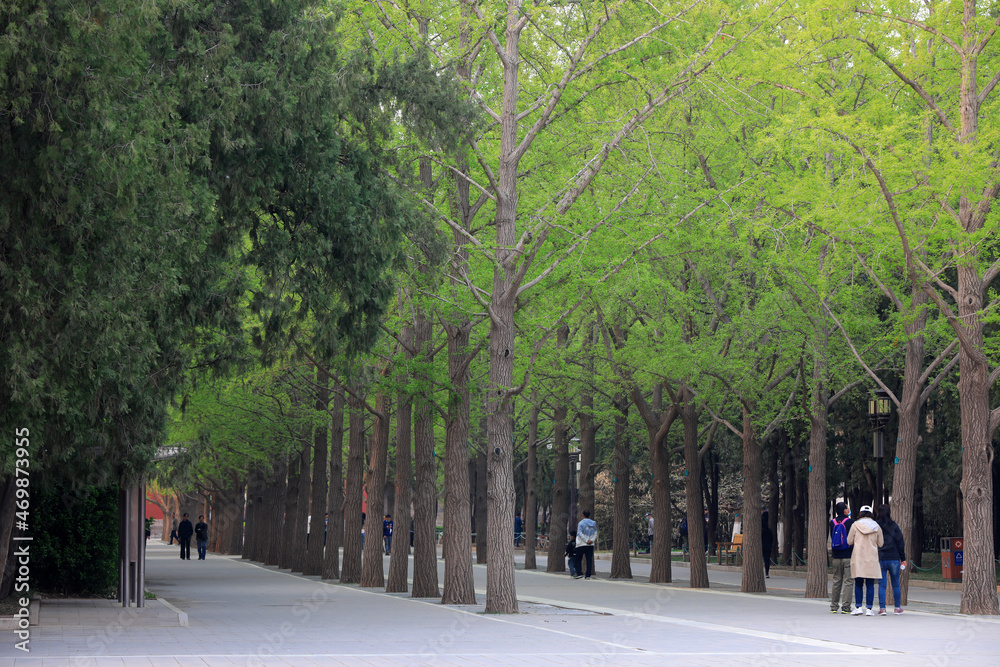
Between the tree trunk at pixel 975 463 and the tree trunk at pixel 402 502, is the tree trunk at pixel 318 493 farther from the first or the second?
the tree trunk at pixel 975 463

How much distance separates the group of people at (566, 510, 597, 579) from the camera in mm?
32656

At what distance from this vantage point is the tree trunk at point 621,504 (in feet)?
109

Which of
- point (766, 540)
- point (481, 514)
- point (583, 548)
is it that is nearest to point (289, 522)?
point (481, 514)

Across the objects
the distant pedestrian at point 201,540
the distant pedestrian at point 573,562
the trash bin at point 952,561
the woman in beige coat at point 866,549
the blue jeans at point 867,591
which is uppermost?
the woman in beige coat at point 866,549

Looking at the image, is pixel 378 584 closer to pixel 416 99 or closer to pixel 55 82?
pixel 416 99

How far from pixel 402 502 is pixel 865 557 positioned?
34.6 ft

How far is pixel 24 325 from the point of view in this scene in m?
11.0

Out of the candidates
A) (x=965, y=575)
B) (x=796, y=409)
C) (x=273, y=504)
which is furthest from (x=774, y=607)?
(x=273, y=504)

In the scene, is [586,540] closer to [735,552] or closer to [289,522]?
[289,522]

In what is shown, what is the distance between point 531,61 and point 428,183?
150 inches

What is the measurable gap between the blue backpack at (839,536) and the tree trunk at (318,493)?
1549 centimetres

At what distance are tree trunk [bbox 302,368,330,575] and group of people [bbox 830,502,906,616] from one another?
1566 cm

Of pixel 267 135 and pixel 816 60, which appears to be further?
pixel 816 60

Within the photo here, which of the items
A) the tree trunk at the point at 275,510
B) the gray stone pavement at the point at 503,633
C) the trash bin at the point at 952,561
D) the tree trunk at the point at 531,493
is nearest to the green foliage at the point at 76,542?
the gray stone pavement at the point at 503,633
